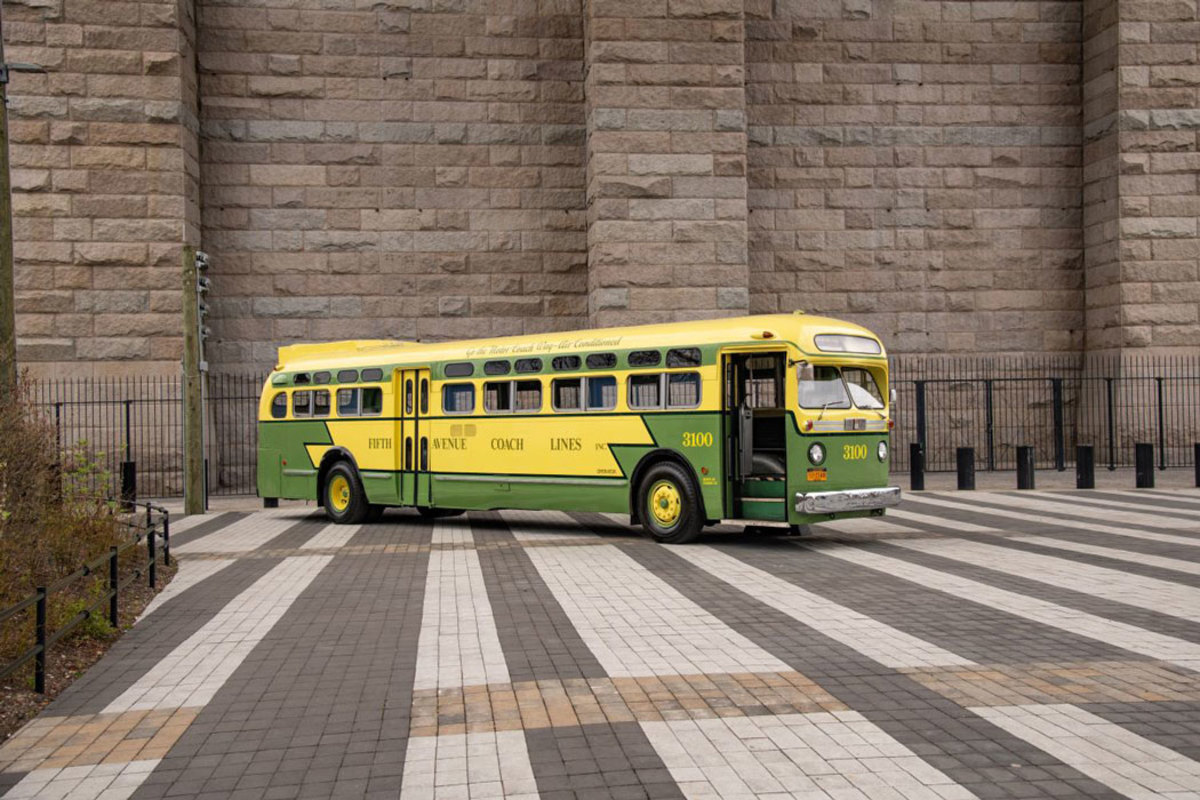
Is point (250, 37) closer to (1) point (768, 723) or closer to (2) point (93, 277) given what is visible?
(2) point (93, 277)

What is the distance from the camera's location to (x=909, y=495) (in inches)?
856

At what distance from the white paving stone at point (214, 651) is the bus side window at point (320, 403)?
7496 millimetres

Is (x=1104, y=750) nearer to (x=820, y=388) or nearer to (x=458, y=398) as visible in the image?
(x=820, y=388)

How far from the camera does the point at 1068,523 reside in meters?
16.2

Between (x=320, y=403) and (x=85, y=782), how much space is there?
14.4 metres

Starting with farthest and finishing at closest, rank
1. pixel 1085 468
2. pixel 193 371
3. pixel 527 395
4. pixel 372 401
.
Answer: pixel 1085 468, pixel 193 371, pixel 372 401, pixel 527 395

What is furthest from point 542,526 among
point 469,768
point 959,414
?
point 959,414

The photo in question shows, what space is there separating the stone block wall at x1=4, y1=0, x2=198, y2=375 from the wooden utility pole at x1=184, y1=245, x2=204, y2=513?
162 inches

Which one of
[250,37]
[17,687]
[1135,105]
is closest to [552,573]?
[17,687]

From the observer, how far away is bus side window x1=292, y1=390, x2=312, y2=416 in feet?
64.6

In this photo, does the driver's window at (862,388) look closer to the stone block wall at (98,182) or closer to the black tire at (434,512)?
the black tire at (434,512)

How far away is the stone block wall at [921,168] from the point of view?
26.8 meters

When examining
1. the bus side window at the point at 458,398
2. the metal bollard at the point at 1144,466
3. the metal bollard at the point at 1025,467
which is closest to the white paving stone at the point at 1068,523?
the metal bollard at the point at 1025,467

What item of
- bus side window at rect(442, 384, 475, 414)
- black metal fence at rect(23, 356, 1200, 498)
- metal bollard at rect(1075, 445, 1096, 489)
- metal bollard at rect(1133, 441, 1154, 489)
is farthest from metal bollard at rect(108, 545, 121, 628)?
metal bollard at rect(1133, 441, 1154, 489)
